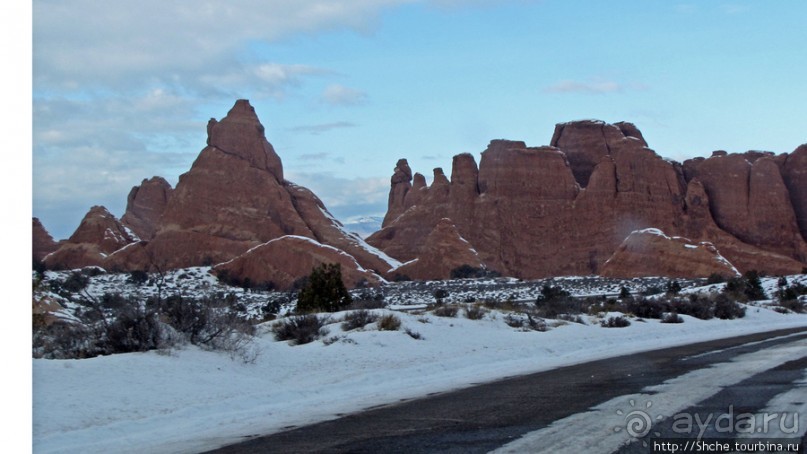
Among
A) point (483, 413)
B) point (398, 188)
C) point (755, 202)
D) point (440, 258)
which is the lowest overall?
point (483, 413)

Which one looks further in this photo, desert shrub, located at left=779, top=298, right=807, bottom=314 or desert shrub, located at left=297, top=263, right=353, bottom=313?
desert shrub, located at left=779, top=298, right=807, bottom=314

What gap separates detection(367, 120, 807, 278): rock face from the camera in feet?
303

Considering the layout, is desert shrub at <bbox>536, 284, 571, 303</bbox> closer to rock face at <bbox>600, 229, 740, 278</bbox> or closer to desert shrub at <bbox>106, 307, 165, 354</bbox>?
desert shrub at <bbox>106, 307, 165, 354</bbox>

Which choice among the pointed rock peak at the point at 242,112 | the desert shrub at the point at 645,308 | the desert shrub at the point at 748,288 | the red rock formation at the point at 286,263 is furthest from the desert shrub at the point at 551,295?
the pointed rock peak at the point at 242,112

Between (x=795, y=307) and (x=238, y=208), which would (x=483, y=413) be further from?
(x=238, y=208)

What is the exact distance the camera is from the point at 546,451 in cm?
745

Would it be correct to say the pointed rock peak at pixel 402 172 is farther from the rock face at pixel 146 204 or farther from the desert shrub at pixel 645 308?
the desert shrub at pixel 645 308

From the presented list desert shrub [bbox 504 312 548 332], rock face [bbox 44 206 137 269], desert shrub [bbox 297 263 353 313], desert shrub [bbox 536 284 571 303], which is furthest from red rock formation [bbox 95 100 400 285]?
desert shrub [bbox 504 312 548 332]

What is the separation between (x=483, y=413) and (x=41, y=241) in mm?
92159

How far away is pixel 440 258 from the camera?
79.8 m

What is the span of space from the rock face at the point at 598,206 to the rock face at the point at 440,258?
12.2 metres

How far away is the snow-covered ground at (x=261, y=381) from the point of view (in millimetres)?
9784

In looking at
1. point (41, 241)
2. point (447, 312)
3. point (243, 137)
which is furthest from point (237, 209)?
point (447, 312)

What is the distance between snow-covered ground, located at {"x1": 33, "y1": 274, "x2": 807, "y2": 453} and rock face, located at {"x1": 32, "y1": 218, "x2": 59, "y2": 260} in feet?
261
